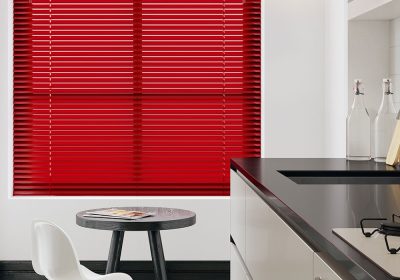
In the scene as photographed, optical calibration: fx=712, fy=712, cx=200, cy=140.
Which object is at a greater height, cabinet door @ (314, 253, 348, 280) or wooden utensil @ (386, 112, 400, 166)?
wooden utensil @ (386, 112, 400, 166)

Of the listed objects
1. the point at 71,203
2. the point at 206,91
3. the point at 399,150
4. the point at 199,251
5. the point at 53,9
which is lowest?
the point at 199,251

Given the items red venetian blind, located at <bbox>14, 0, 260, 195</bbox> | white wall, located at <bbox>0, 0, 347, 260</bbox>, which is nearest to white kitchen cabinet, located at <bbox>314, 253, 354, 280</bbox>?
white wall, located at <bbox>0, 0, 347, 260</bbox>

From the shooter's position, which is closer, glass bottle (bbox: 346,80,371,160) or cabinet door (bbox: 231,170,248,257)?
cabinet door (bbox: 231,170,248,257)

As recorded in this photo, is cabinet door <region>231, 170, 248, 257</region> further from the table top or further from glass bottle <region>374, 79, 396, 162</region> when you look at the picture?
glass bottle <region>374, 79, 396, 162</region>

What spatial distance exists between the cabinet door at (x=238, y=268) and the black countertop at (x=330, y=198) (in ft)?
1.18

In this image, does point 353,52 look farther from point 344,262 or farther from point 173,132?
point 344,262

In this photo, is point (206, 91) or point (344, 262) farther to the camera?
point (206, 91)

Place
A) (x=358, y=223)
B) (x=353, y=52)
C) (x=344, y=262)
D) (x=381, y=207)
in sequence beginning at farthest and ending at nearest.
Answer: (x=353, y=52), (x=381, y=207), (x=358, y=223), (x=344, y=262)

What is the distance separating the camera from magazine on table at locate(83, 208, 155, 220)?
11.0ft

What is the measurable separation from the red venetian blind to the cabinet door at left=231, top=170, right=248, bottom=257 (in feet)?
4.96

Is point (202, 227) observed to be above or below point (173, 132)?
below

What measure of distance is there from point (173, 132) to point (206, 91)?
355mm

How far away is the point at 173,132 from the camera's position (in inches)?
189

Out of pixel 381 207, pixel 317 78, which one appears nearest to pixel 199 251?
pixel 317 78
